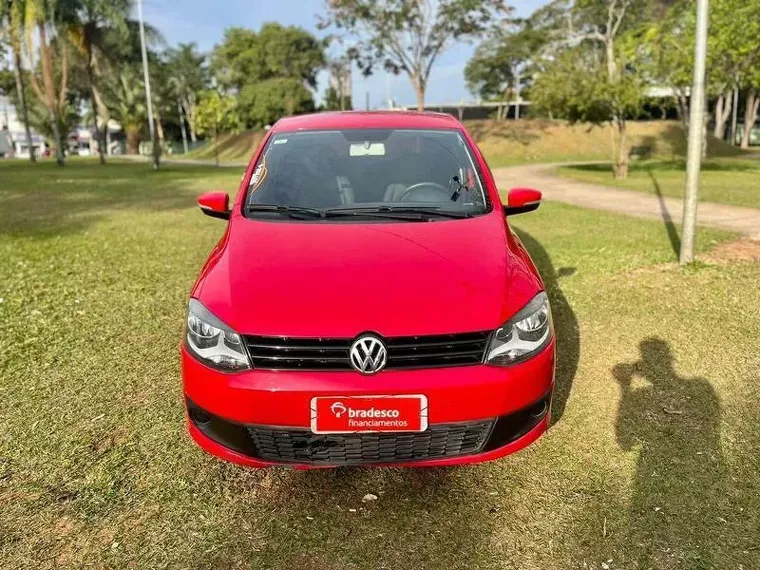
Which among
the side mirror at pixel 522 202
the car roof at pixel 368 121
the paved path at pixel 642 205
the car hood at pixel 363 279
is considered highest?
the car roof at pixel 368 121

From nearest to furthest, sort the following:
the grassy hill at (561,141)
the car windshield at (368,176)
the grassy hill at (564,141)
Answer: the car windshield at (368,176) < the grassy hill at (561,141) < the grassy hill at (564,141)

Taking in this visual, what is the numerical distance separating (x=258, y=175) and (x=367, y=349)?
171 cm

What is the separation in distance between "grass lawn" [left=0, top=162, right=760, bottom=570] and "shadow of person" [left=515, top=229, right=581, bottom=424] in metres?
0.02

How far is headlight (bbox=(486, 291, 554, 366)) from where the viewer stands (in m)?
2.51

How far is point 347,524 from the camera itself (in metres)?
2.58

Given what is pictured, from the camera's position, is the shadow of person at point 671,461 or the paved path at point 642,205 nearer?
the shadow of person at point 671,461

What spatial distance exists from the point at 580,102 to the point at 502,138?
2036 cm

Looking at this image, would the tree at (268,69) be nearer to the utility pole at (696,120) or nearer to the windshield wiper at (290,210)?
the utility pole at (696,120)

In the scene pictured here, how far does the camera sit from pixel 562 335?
4.69 meters

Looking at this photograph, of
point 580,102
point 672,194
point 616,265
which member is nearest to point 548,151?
point 580,102

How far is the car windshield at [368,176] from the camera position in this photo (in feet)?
11.1

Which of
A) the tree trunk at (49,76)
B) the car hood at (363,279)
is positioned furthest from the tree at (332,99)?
the car hood at (363,279)

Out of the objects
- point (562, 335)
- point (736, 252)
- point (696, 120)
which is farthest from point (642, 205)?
point (562, 335)

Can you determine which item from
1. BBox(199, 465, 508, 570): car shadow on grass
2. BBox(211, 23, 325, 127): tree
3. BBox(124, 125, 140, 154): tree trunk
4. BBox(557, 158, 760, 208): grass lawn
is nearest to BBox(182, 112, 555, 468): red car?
BBox(199, 465, 508, 570): car shadow on grass
